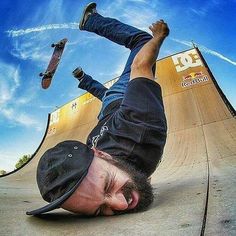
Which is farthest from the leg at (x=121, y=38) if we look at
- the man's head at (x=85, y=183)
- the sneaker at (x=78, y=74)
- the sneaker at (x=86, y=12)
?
the man's head at (x=85, y=183)

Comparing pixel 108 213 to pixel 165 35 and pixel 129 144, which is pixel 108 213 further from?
pixel 165 35

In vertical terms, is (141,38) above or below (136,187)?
above

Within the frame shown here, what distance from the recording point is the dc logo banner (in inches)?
523

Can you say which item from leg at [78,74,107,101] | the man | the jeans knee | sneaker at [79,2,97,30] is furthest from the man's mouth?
sneaker at [79,2,97,30]

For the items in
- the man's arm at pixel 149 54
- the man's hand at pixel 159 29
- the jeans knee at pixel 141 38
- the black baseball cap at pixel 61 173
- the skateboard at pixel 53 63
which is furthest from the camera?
the skateboard at pixel 53 63

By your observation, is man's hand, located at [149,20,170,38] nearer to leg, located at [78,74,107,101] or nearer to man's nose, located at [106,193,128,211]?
man's nose, located at [106,193,128,211]

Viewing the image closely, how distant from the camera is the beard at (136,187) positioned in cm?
180

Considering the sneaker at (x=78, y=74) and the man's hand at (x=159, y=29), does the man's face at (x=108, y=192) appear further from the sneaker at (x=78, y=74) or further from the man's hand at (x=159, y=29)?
the sneaker at (x=78, y=74)

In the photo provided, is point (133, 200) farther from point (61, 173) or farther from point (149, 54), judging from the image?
point (149, 54)

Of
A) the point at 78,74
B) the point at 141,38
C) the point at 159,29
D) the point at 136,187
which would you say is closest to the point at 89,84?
the point at 78,74

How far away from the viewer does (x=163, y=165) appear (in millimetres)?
6176

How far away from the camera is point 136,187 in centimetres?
185

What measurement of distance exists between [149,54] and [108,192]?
1.37 m

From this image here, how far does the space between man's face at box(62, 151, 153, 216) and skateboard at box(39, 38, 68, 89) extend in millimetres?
6277
